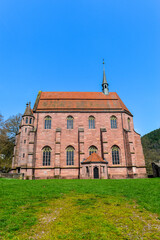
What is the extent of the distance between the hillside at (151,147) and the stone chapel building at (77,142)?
1964cm

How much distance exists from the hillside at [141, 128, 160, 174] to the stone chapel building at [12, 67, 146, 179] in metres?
19.6

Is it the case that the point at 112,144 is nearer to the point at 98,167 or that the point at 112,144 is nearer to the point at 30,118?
the point at 98,167

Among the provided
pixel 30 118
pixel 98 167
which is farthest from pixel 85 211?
pixel 30 118

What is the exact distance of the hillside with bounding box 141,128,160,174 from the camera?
4780cm

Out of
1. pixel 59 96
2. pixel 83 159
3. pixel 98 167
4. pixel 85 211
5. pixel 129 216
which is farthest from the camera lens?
pixel 59 96

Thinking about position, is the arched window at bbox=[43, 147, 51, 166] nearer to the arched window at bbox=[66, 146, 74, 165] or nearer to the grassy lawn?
the arched window at bbox=[66, 146, 74, 165]

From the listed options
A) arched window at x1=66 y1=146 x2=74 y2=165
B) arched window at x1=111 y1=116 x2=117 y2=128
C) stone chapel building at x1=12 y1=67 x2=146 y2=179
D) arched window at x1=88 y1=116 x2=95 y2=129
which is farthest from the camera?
arched window at x1=111 y1=116 x2=117 y2=128

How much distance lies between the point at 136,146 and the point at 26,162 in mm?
20375

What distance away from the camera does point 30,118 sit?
102 feet

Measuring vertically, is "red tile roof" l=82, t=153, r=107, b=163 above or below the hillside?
below

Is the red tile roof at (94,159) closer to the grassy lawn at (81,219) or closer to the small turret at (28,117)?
the small turret at (28,117)

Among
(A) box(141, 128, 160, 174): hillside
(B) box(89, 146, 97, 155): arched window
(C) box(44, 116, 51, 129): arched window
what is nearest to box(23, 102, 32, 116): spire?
(C) box(44, 116, 51, 129): arched window

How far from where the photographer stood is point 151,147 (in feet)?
222

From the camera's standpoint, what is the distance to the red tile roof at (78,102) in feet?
109
